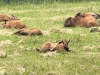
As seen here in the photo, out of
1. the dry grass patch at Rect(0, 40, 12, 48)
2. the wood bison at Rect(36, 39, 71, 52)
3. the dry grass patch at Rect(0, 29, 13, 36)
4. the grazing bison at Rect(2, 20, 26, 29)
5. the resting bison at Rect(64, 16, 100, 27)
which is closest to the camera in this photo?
the wood bison at Rect(36, 39, 71, 52)

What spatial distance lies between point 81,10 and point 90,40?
10092 mm

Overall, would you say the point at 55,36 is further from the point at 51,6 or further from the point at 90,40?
the point at 51,6

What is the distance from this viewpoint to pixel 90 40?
43.3 feet

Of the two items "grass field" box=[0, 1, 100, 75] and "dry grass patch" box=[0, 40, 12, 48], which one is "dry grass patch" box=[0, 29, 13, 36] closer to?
"grass field" box=[0, 1, 100, 75]

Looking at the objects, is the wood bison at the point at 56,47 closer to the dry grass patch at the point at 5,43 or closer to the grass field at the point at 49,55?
the grass field at the point at 49,55

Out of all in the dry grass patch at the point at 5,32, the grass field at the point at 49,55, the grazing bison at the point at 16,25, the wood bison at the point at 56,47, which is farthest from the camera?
the grazing bison at the point at 16,25

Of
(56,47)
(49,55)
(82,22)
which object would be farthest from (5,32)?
(49,55)

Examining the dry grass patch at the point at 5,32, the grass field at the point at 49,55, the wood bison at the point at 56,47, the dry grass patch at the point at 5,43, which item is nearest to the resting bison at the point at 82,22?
the grass field at the point at 49,55

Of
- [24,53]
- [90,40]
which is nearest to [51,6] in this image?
[90,40]

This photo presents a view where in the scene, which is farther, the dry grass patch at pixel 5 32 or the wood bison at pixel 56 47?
the dry grass patch at pixel 5 32

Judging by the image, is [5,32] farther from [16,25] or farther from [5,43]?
[5,43]

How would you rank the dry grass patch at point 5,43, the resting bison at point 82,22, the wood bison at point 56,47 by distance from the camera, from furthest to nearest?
the resting bison at point 82,22 < the dry grass patch at point 5,43 < the wood bison at point 56,47

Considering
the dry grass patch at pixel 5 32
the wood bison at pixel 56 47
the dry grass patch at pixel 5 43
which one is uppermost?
the wood bison at pixel 56 47

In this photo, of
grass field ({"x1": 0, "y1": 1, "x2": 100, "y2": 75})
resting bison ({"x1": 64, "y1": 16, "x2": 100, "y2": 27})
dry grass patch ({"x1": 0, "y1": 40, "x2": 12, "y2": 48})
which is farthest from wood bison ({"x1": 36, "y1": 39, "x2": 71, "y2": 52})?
resting bison ({"x1": 64, "y1": 16, "x2": 100, "y2": 27})
